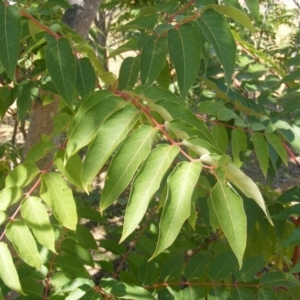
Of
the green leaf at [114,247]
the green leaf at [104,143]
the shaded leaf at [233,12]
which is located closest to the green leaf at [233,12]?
the shaded leaf at [233,12]

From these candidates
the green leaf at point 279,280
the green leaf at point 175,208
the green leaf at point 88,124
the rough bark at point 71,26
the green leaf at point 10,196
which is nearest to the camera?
the green leaf at point 175,208

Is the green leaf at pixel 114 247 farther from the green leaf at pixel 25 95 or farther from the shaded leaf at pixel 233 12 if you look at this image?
the shaded leaf at pixel 233 12

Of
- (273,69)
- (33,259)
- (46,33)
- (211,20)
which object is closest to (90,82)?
(46,33)

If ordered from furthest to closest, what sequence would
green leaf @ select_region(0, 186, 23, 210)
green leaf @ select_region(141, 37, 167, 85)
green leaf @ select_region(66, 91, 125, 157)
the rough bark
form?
the rough bark
green leaf @ select_region(141, 37, 167, 85)
green leaf @ select_region(0, 186, 23, 210)
green leaf @ select_region(66, 91, 125, 157)

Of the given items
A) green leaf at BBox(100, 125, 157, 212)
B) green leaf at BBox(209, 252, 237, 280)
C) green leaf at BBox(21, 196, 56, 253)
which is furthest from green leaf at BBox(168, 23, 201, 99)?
green leaf at BBox(209, 252, 237, 280)

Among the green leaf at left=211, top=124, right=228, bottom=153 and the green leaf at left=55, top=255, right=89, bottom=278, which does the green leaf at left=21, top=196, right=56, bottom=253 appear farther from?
the green leaf at left=211, top=124, right=228, bottom=153

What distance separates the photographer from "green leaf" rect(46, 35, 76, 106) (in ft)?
3.38

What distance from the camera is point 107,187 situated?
2.68ft

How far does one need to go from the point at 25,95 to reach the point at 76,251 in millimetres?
443

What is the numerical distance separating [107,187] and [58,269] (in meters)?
0.57

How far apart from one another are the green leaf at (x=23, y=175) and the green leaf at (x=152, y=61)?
323 millimetres

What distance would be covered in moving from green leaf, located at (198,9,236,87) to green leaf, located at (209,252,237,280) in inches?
20.6

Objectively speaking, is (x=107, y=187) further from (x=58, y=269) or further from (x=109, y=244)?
(x=109, y=244)

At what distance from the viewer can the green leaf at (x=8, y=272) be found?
0.91m
